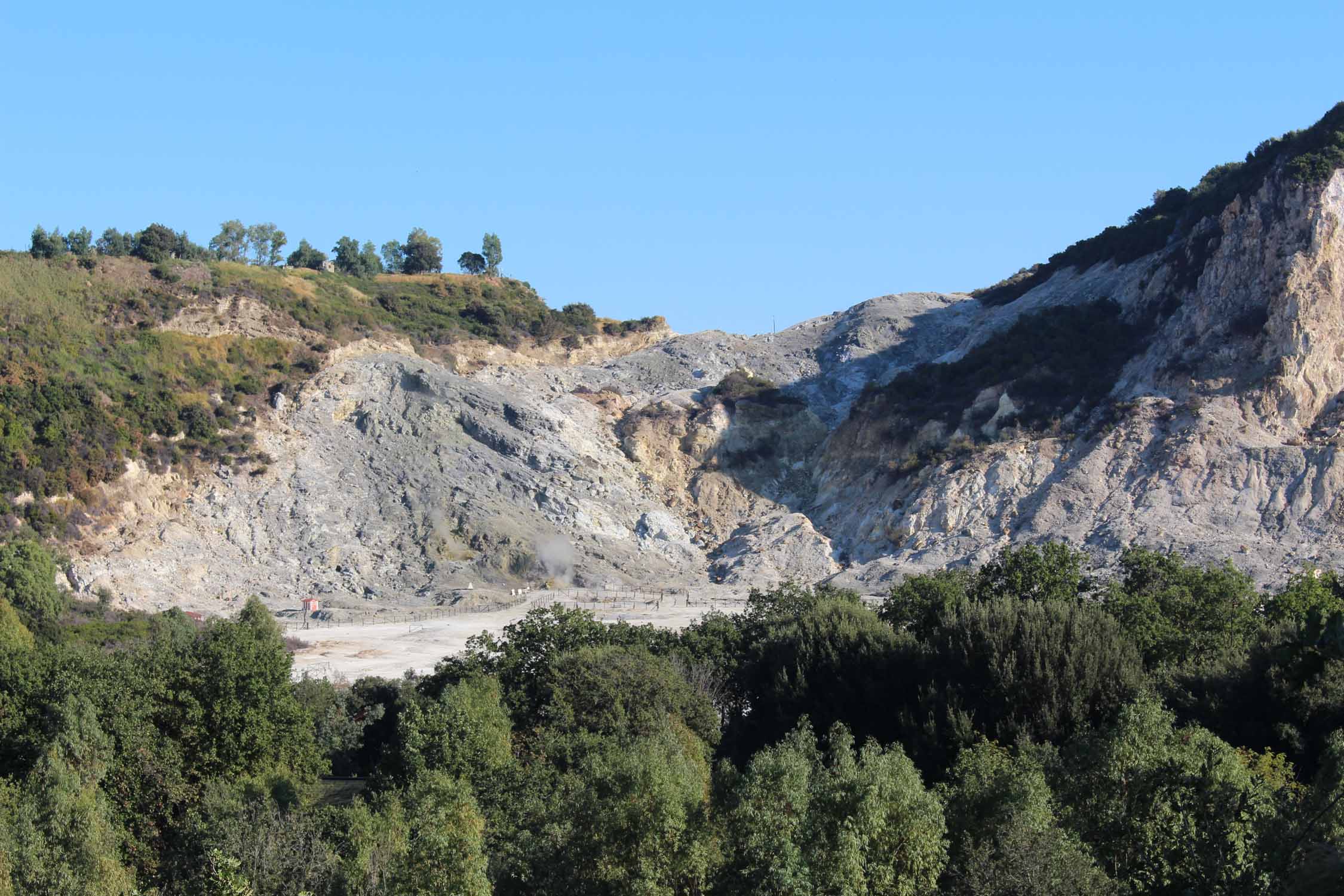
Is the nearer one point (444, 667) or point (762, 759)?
point (762, 759)

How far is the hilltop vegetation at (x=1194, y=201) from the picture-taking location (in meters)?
80.2

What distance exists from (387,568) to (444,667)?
34.7 metres

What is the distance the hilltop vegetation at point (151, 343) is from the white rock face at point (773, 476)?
247cm

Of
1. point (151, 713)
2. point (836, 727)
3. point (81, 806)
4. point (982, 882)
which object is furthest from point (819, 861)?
point (151, 713)

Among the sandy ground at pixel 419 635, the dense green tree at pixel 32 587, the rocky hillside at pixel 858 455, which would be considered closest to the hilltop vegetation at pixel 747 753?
the sandy ground at pixel 419 635

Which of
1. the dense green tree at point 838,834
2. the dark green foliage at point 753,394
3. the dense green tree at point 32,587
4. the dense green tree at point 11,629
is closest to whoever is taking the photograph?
the dense green tree at point 838,834

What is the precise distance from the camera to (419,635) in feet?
224

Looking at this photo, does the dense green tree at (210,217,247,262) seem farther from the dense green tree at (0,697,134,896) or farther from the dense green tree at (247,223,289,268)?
the dense green tree at (0,697,134,896)

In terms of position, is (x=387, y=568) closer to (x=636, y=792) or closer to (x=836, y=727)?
(x=836, y=727)

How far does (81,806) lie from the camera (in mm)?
28828

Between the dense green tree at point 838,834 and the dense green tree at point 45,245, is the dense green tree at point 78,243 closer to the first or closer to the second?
the dense green tree at point 45,245

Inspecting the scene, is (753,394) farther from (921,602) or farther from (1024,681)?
(1024,681)

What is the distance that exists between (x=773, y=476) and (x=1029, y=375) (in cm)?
1782

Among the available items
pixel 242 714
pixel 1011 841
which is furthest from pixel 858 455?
pixel 1011 841
